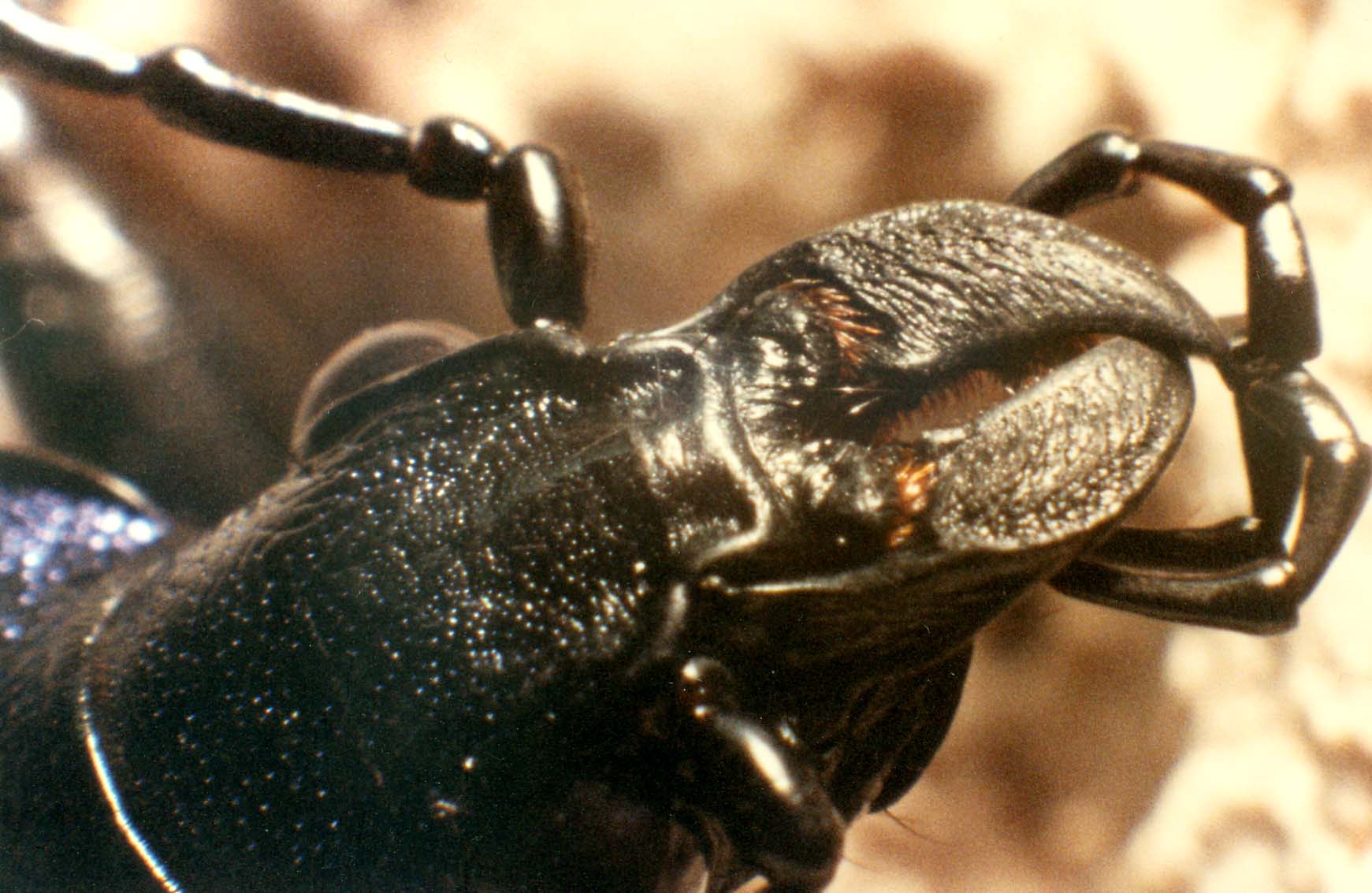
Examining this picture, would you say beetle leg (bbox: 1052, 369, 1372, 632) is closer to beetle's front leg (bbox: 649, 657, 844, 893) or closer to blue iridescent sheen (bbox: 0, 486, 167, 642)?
beetle's front leg (bbox: 649, 657, 844, 893)

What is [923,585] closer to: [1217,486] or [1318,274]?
[1217,486]

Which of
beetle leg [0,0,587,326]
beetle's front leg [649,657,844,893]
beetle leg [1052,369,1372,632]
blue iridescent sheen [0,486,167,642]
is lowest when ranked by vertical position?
blue iridescent sheen [0,486,167,642]

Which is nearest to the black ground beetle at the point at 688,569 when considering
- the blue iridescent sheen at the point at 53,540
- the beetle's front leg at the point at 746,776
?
the beetle's front leg at the point at 746,776

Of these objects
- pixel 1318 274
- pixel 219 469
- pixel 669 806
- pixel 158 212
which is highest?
pixel 1318 274

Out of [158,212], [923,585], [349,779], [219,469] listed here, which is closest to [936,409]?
[923,585]

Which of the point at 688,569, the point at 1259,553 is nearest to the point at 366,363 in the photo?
the point at 688,569

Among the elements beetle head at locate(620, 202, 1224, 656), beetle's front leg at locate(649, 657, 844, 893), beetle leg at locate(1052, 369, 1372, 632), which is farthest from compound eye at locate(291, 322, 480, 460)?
beetle leg at locate(1052, 369, 1372, 632)
